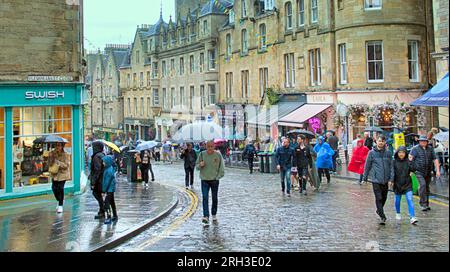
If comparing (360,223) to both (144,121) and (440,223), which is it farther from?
(144,121)

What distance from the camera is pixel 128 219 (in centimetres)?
1077

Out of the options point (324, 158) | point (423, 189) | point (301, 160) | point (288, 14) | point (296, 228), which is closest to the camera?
point (296, 228)

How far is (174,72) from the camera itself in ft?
171

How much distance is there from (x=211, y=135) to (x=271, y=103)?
7349 mm

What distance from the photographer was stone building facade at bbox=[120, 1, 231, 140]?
146ft

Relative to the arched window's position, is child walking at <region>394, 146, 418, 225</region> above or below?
below

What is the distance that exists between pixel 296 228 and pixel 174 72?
43.8 meters

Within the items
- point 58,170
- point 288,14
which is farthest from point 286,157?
point 288,14

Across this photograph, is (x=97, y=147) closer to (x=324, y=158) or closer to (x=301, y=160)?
(x=301, y=160)

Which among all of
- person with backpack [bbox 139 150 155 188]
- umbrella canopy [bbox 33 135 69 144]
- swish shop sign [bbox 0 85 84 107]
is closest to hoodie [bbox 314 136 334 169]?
person with backpack [bbox 139 150 155 188]

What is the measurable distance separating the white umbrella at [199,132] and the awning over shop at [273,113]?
5.02 m

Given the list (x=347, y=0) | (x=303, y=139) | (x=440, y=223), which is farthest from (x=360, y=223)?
(x=347, y=0)

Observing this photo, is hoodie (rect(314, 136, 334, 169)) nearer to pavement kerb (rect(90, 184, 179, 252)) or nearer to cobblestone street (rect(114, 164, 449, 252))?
cobblestone street (rect(114, 164, 449, 252))

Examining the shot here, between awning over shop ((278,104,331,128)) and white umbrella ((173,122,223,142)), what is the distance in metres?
4.48
